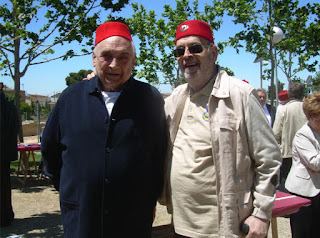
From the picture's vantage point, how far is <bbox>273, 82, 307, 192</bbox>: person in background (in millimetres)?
5355

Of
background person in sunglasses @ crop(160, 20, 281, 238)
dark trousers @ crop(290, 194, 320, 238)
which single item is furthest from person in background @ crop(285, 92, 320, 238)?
background person in sunglasses @ crop(160, 20, 281, 238)

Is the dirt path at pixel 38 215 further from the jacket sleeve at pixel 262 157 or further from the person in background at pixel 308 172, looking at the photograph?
the jacket sleeve at pixel 262 157

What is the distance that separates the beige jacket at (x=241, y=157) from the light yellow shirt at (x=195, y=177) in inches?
2.5

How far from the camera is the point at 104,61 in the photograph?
6.97 feet

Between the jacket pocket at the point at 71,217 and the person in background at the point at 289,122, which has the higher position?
the person in background at the point at 289,122

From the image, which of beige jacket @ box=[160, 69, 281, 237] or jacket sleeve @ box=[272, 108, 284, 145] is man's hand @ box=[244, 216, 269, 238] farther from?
jacket sleeve @ box=[272, 108, 284, 145]

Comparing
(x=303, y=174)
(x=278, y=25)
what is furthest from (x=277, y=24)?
(x=303, y=174)

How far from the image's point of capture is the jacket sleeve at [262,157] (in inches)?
76.3

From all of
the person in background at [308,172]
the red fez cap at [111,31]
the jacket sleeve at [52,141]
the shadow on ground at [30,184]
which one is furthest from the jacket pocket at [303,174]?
the shadow on ground at [30,184]

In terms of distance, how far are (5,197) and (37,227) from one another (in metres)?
0.69

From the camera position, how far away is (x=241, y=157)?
1957mm

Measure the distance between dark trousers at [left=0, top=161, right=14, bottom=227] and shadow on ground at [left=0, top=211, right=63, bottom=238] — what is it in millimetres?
124

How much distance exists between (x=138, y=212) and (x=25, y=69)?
7241 mm

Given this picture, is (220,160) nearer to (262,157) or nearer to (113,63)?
(262,157)
